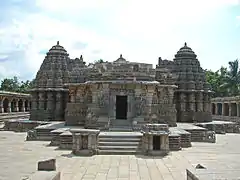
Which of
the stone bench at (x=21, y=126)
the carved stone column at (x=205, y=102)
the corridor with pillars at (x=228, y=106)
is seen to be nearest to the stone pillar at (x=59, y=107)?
the stone bench at (x=21, y=126)

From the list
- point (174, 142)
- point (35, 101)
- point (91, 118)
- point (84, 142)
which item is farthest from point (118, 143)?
point (35, 101)

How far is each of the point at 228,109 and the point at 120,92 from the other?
1156 inches

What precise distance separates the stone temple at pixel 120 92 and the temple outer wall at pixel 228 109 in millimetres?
8337

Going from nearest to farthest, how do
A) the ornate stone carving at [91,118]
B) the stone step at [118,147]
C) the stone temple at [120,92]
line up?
the stone step at [118,147]
the ornate stone carving at [91,118]
the stone temple at [120,92]

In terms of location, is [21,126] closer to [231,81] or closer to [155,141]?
[155,141]

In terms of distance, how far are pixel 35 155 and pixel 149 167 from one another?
4552 mm

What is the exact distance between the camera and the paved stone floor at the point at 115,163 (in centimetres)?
934

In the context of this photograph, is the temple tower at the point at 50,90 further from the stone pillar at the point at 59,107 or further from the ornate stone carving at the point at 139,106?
the ornate stone carving at the point at 139,106

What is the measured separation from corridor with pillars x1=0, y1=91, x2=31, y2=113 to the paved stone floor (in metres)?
23.4

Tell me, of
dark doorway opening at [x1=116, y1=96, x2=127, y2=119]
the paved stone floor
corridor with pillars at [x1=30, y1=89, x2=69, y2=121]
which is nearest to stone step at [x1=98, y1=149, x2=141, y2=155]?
the paved stone floor

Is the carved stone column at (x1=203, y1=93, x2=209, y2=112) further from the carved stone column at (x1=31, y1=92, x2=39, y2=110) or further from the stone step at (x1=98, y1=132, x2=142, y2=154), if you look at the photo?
the stone step at (x1=98, y1=132, x2=142, y2=154)

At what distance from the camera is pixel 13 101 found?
4575cm

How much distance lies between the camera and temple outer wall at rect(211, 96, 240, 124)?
1418 inches

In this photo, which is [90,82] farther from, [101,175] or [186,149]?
[101,175]
